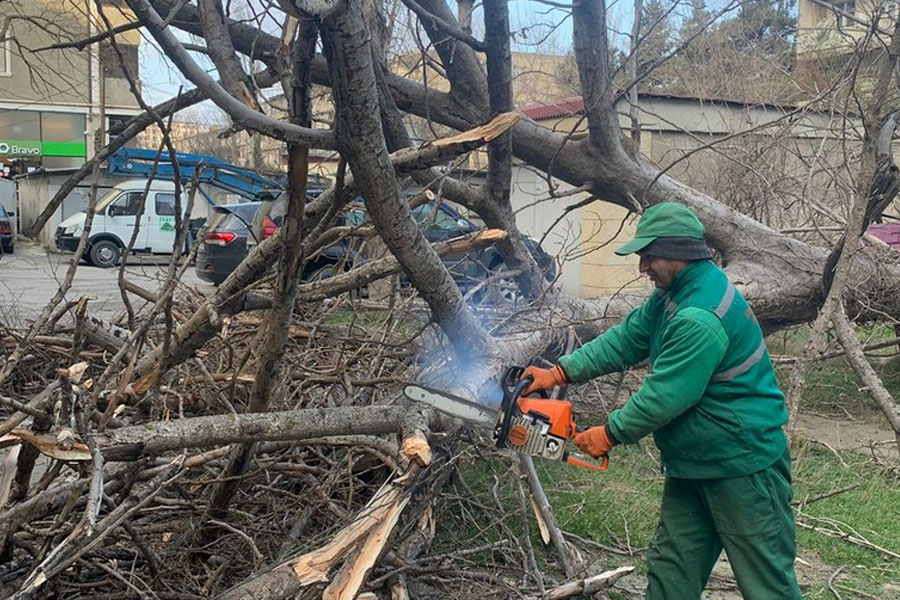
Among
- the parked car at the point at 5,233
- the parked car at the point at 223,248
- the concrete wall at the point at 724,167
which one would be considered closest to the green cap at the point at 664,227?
the concrete wall at the point at 724,167

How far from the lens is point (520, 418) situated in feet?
9.43

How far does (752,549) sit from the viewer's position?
2.86 metres

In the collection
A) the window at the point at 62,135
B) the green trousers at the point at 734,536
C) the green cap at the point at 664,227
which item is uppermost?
the window at the point at 62,135

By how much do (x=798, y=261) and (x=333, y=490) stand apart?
378cm

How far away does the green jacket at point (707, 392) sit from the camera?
2.75 metres

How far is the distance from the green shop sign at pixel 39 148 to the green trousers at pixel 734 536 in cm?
2829

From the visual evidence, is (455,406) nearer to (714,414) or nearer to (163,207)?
(714,414)

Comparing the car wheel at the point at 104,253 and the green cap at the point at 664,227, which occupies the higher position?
the green cap at the point at 664,227

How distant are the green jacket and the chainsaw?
0.19 m

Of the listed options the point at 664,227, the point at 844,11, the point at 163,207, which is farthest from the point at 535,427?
the point at 163,207

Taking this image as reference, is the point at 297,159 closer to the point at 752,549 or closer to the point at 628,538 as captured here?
the point at 752,549

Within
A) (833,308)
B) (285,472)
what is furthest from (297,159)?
(833,308)

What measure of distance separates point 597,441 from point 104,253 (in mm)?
16979

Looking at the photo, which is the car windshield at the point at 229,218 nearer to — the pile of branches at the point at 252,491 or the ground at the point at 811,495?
the ground at the point at 811,495
